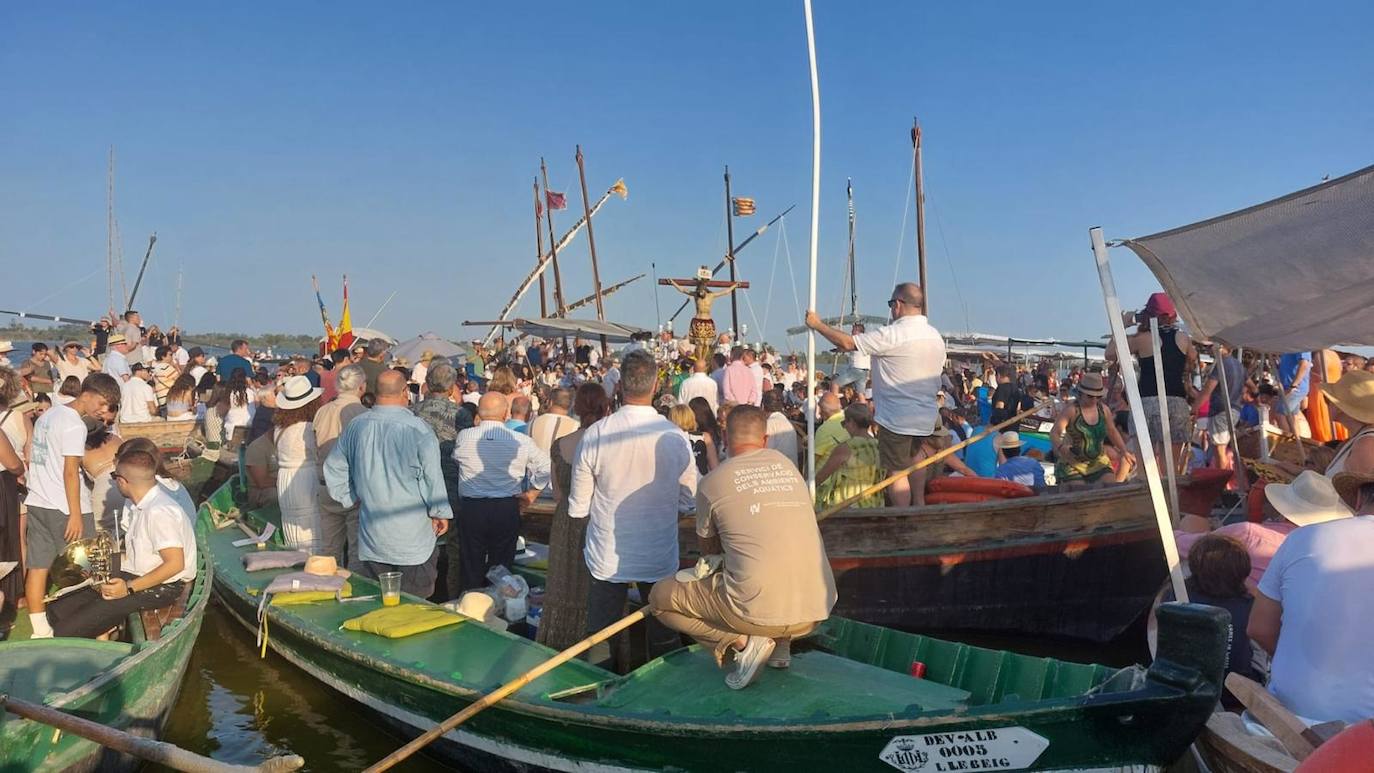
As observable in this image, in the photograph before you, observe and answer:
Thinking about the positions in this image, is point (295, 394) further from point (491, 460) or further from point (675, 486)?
point (675, 486)

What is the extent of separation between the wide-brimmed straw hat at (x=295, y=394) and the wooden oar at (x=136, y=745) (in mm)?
3722

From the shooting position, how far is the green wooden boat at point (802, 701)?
3.95m

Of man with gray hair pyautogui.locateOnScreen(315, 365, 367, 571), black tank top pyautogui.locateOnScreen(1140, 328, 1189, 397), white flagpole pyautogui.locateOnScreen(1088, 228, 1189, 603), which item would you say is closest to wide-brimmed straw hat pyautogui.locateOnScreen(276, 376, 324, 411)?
man with gray hair pyautogui.locateOnScreen(315, 365, 367, 571)

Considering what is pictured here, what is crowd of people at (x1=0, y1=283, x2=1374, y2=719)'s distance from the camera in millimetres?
4766

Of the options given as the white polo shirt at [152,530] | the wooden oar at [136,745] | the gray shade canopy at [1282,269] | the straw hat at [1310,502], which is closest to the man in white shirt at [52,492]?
the white polo shirt at [152,530]

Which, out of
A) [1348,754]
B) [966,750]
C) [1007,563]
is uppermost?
[1348,754]

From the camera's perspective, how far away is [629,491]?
5688 millimetres

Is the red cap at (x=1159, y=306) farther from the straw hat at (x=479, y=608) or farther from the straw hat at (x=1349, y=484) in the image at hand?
the straw hat at (x=479, y=608)

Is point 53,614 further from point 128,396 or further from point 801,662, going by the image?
point 128,396

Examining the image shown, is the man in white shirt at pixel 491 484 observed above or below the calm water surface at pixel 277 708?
above

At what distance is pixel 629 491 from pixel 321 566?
3.11m

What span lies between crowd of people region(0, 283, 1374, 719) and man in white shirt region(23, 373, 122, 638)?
0.7 inches

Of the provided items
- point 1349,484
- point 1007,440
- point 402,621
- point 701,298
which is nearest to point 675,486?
point 402,621

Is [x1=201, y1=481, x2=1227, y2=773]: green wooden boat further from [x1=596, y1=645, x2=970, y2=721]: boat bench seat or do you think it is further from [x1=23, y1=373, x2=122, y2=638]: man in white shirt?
[x1=23, y1=373, x2=122, y2=638]: man in white shirt
